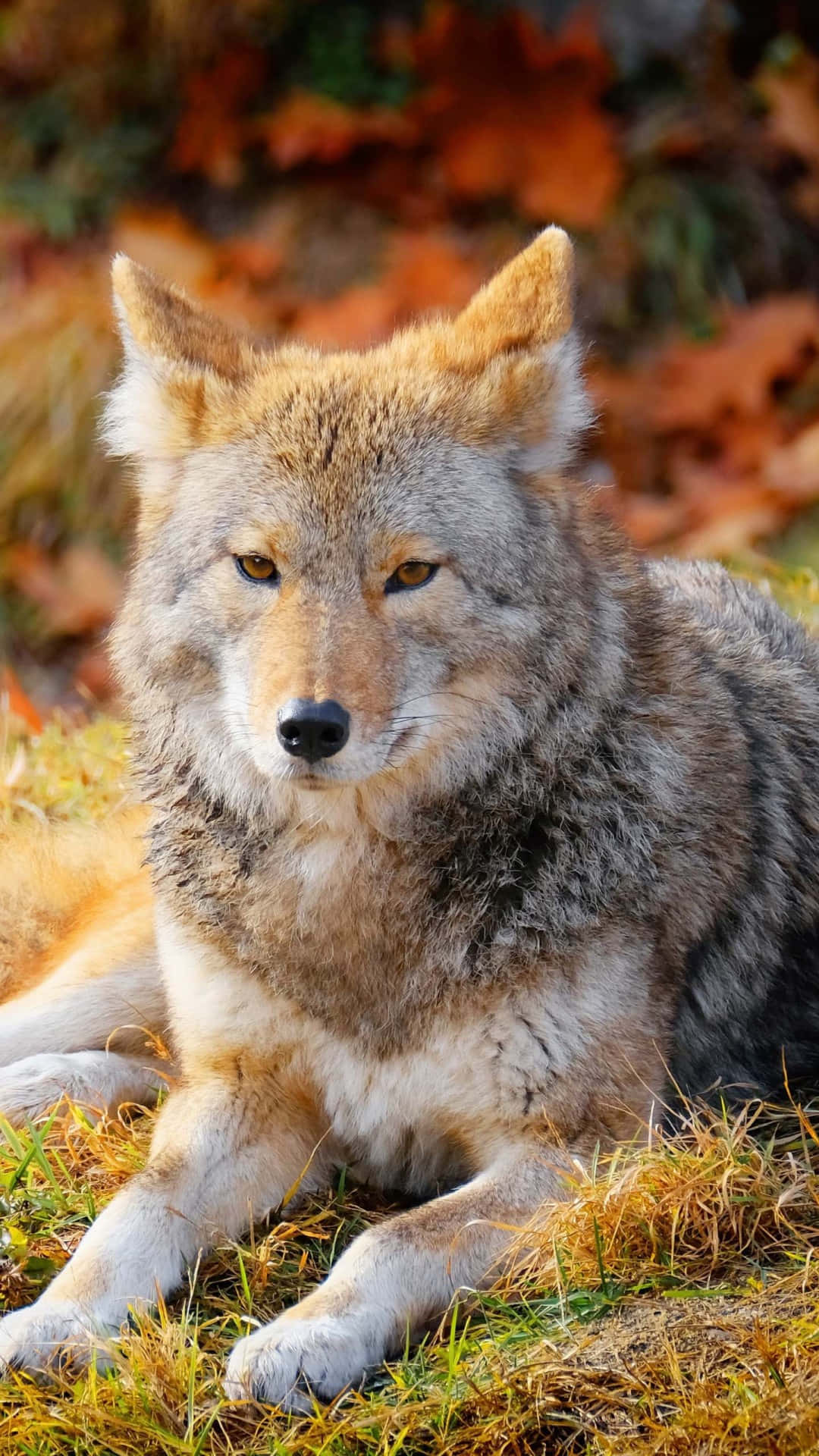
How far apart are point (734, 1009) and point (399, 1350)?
1.33 m

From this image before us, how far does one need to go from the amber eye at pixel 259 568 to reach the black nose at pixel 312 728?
39 cm

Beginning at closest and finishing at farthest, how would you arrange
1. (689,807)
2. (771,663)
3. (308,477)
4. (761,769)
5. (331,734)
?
(331,734) < (308,477) < (689,807) < (761,769) < (771,663)

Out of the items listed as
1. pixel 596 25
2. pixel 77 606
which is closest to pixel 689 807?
pixel 77 606

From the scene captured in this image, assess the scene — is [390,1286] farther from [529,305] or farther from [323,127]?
[323,127]

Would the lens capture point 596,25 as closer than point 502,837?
No

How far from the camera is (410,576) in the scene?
3.47 m

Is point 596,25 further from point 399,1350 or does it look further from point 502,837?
point 399,1350

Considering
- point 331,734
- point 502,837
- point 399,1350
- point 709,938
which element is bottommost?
point 399,1350

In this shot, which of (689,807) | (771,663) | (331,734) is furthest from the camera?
(771,663)

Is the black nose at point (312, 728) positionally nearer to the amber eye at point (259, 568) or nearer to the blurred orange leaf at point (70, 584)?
the amber eye at point (259, 568)

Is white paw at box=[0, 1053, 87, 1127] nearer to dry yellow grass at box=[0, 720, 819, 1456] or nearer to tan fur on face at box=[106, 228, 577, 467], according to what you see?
dry yellow grass at box=[0, 720, 819, 1456]

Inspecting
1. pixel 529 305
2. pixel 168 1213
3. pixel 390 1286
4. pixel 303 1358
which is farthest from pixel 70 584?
pixel 303 1358

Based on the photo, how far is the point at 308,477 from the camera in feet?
11.4

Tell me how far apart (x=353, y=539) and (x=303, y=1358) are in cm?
165
